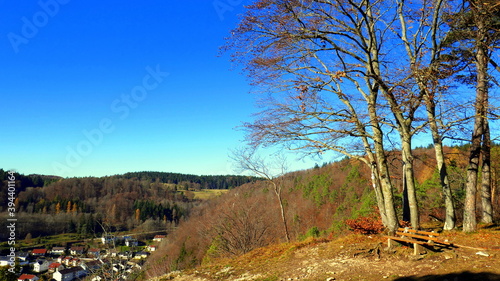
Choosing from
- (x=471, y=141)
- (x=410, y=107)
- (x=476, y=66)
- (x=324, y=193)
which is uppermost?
(x=476, y=66)

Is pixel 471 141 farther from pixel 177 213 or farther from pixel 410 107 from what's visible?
pixel 177 213

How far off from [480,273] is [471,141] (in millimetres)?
4819

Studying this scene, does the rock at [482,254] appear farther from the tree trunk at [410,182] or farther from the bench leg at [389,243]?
the tree trunk at [410,182]

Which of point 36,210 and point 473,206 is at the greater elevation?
point 473,206

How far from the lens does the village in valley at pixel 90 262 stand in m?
10.3

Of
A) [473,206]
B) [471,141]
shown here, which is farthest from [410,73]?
[473,206]

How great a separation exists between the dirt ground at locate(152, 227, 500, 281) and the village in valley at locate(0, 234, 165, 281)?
3367 millimetres

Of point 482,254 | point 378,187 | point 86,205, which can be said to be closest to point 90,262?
point 378,187

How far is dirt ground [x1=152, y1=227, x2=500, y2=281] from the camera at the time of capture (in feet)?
15.6

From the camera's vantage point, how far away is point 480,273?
4.34 metres

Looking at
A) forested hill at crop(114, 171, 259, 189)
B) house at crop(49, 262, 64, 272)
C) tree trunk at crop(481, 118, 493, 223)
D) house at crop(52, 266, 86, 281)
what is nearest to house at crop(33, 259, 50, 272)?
house at crop(49, 262, 64, 272)

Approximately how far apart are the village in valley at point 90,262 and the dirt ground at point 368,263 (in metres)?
3.37

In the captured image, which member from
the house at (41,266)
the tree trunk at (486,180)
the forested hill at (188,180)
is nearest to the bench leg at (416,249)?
the tree trunk at (486,180)

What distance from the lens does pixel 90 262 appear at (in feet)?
47.2
